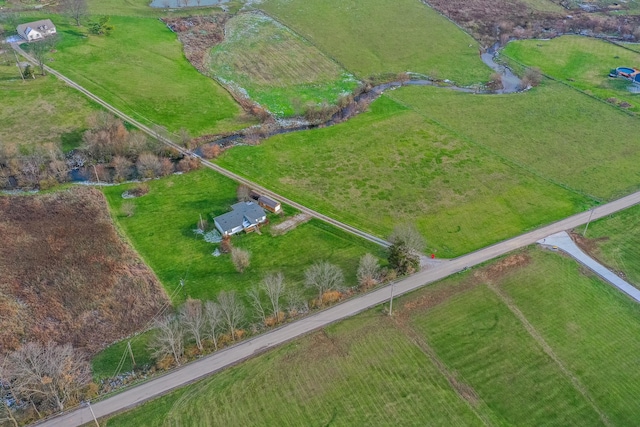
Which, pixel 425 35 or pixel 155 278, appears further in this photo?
pixel 425 35

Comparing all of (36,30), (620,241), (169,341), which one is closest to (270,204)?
(169,341)

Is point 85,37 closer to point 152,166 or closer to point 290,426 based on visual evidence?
point 152,166

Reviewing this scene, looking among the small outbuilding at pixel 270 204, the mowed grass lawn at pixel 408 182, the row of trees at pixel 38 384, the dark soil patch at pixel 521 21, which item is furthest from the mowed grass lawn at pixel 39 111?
the dark soil patch at pixel 521 21

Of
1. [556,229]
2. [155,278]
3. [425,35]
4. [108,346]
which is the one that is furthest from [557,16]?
[108,346]

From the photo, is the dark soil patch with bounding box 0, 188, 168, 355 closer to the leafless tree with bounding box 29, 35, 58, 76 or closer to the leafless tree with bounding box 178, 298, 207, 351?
the leafless tree with bounding box 178, 298, 207, 351

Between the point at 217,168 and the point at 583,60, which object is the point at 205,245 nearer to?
the point at 217,168

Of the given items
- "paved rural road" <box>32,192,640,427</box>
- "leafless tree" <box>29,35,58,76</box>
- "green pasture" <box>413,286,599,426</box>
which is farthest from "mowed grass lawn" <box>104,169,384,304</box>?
"leafless tree" <box>29,35,58,76</box>
